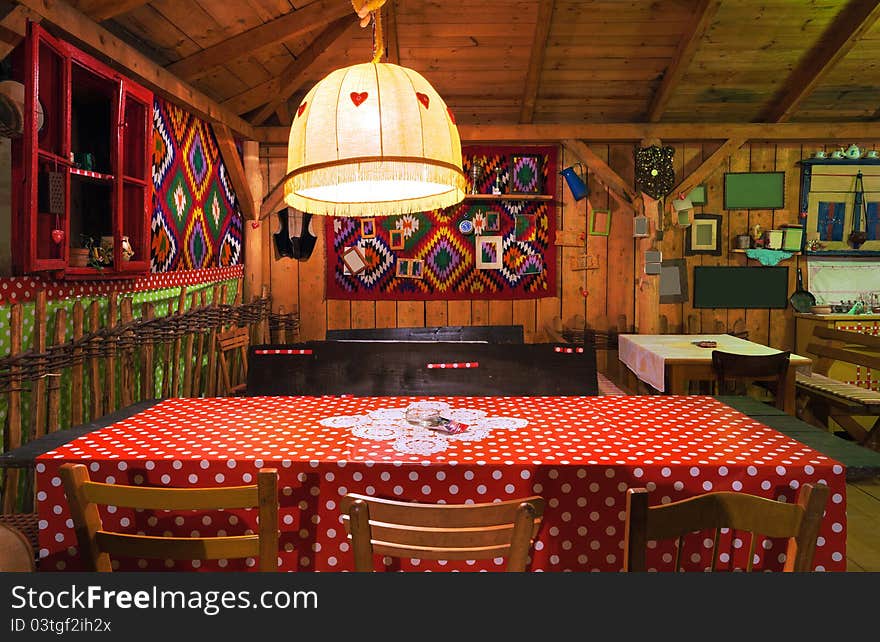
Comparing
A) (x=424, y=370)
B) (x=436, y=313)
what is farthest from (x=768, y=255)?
(x=424, y=370)

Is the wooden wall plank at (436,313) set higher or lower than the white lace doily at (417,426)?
higher

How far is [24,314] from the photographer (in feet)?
10.4

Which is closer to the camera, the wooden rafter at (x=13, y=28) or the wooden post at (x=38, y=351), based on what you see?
the wooden rafter at (x=13, y=28)

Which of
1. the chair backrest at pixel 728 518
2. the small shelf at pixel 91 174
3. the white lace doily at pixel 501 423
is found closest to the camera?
the chair backrest at pixel 728 518

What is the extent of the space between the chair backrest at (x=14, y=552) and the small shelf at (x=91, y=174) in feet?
6.47

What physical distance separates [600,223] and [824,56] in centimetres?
222

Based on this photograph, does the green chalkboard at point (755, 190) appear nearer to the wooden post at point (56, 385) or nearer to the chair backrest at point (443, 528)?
the wooden post at point (56, 385)

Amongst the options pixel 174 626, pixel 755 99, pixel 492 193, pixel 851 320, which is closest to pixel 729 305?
pixel 851 320

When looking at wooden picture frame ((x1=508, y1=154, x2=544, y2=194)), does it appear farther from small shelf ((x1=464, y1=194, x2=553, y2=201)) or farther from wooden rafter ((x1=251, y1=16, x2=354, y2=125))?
wooden rafter ((x1=251, y1=16, x2=354, y2=125))

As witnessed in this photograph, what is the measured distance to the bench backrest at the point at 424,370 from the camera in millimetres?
3744

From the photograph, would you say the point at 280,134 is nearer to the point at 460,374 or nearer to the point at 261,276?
the point at 261,276

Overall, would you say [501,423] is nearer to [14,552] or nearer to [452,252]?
[14,552]

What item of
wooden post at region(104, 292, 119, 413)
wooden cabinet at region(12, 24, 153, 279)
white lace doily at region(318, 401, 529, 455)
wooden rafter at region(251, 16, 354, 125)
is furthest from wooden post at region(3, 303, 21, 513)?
wooden rafter at region(251, 16, 354, 125)

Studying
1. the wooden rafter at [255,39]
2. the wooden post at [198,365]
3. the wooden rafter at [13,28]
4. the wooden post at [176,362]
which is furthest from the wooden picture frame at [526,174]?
the wooden rafter at [13,28]
